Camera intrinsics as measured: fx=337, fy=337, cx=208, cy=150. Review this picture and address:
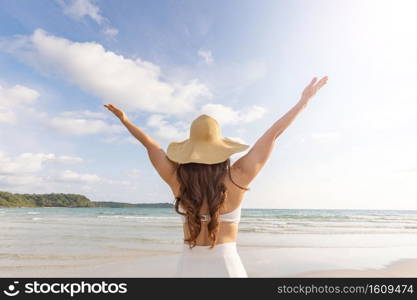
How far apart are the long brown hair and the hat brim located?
5 centimetres

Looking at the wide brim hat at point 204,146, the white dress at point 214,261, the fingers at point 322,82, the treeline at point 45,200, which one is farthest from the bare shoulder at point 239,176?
the treeline at point 45,200

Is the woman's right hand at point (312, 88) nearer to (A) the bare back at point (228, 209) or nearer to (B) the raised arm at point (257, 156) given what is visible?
(B) the raised arm at point (257, 156)

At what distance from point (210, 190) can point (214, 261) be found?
48 centimetres

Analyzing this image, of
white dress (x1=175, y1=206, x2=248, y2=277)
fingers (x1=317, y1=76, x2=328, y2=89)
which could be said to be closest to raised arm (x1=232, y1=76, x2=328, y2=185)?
white dress (x1=175, y1=206, x2=248, y2=277)

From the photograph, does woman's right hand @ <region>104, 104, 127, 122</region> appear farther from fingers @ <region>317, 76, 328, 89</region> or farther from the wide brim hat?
fingers @ <region>317, 76, 328, 89</region>

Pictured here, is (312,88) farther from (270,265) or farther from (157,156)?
(270,265)

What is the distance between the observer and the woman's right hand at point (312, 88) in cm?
252

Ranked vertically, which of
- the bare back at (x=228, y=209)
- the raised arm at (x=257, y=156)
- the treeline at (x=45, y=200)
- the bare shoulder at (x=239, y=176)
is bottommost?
the bare back at (x=228, y=209)

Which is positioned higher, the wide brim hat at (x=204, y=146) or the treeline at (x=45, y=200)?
the treeline at (x=45, y=200)

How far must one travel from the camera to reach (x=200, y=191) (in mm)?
2168

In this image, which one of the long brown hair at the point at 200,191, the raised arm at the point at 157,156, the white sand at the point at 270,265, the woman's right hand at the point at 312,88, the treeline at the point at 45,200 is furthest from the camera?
the treeline at the point at 45,200

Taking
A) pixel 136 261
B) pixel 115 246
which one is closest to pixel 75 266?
pixel 136 261

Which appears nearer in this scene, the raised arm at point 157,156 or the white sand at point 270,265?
the raised arm at point 157,156

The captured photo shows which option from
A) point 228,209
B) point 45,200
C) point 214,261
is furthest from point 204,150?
point 45,200
